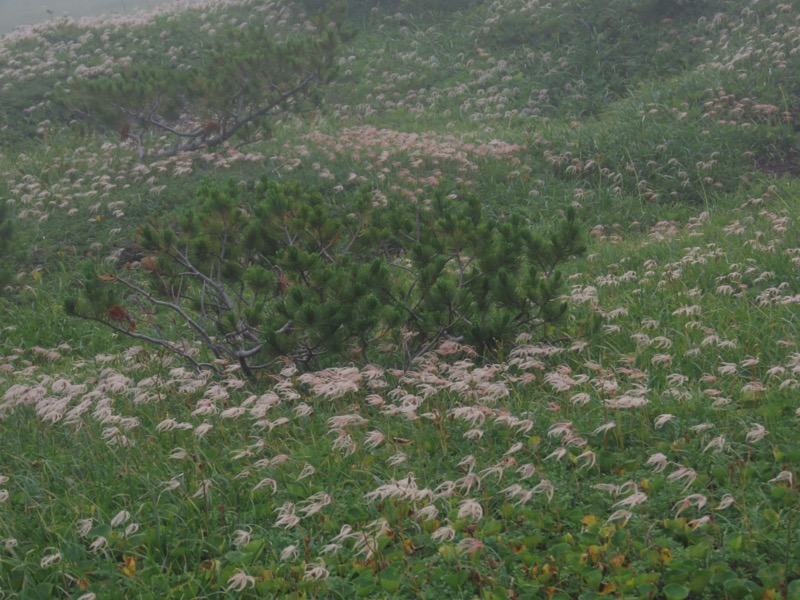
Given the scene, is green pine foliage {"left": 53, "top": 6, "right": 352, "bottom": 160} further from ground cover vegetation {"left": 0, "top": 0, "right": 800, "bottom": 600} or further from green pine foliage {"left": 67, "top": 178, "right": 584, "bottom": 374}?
green pine foliage {"left": 67, "top": 178, "right": 584, "bottom": 374}

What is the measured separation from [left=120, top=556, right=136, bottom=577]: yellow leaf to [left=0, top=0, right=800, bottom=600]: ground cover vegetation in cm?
4

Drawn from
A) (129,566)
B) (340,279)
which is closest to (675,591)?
(129,566)

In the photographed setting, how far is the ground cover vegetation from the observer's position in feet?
11.7

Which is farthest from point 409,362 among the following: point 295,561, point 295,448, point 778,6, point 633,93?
point 778,6

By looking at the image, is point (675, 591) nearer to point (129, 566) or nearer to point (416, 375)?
point (416, 375)

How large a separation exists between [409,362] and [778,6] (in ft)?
45.0

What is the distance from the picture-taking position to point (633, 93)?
14820mm

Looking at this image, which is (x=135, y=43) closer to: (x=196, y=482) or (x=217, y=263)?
(x=217, y=263)

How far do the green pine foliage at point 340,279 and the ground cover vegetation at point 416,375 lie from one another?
27mm

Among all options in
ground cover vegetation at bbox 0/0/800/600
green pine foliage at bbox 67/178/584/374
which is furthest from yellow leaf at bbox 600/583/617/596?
green pine foliage at bbox 67/178/584/374

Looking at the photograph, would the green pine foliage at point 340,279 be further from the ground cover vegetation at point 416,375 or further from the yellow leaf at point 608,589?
the yellow leaf at point 608,589

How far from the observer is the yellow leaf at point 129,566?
11.9ft

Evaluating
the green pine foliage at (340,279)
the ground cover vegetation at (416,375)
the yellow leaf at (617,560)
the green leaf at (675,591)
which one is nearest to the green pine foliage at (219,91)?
the ground cover vegetation at (416,375)

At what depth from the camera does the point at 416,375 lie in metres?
5.06
